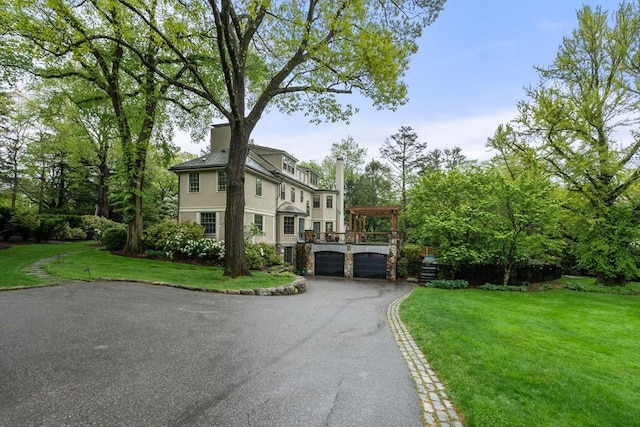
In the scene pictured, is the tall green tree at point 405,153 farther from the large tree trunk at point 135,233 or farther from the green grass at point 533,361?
the large tree trunk at point 135,233

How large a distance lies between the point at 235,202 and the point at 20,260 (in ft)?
33.2

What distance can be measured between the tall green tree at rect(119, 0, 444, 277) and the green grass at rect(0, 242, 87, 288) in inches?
243

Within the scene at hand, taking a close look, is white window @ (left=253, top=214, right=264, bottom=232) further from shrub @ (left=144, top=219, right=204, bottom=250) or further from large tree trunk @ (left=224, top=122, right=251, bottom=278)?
large tree trunk @ (left=224, top=122, right=251, bottom=278)

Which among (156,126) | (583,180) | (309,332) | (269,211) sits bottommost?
(309,332)

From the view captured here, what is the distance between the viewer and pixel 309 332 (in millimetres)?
6438

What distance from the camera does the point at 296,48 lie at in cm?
1244

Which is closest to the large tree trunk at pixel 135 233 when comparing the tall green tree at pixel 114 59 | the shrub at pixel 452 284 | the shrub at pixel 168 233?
the tall green tree at pixel 114 59

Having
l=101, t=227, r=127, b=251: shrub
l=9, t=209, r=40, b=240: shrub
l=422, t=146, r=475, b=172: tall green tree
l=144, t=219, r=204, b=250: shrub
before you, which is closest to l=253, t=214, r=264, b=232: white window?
l=144, t=219, r=204, b=250: shrub

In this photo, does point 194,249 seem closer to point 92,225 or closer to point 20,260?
point 20,260

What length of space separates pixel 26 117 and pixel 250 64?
22.9 m

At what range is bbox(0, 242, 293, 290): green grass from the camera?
10625mm

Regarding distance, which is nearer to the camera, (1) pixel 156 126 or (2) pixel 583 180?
(2) pixel 583 180

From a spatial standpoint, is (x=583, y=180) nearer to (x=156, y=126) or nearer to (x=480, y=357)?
(x=480, y=357)

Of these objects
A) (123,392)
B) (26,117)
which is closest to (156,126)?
(26,117)
